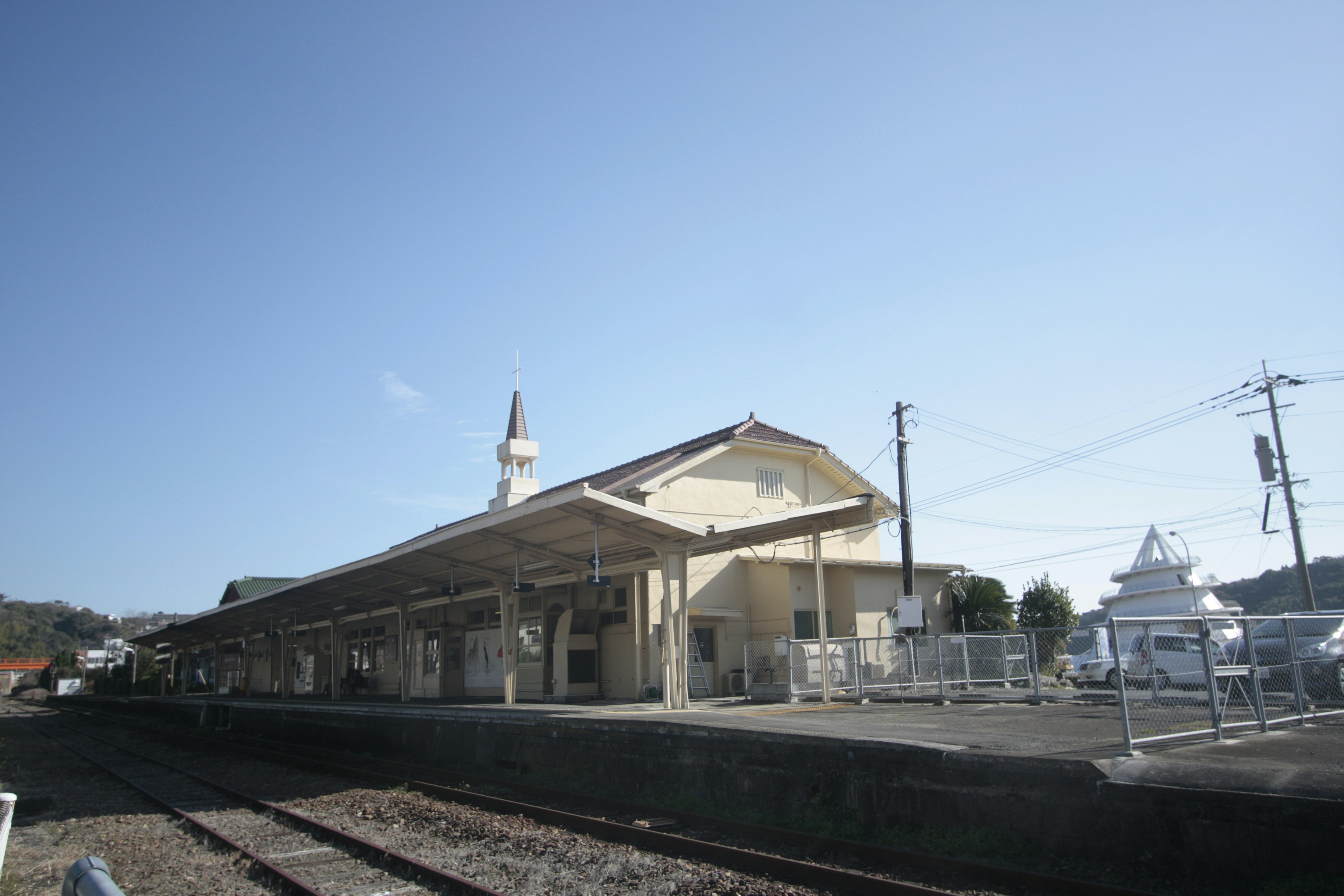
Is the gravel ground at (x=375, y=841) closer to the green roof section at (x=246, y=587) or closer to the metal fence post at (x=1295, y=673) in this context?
the metal fence post at (x=1295, y=673)

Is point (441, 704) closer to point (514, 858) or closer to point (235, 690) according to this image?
point (514, 858)

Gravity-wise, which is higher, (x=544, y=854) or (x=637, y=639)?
(x=637, y=639)

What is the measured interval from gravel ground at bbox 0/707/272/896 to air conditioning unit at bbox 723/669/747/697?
13.6 meters

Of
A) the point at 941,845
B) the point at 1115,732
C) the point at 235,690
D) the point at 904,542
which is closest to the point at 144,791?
the point at 941,845

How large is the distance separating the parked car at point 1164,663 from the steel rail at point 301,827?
6164 millimetres

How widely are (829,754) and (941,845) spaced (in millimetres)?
1739

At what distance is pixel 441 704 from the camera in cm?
2275

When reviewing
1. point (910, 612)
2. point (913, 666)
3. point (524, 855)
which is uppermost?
point (910, 612)

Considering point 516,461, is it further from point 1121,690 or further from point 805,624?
point 1121,690

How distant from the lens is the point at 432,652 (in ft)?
93.7

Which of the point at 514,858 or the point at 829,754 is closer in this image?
the point at 514,858

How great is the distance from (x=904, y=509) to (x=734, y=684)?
676cm

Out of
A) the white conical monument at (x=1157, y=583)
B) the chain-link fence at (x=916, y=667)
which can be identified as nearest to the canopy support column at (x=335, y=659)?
the chain-link fence at (x=916, y=667)

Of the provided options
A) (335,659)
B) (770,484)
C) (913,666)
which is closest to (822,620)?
(913,666)
